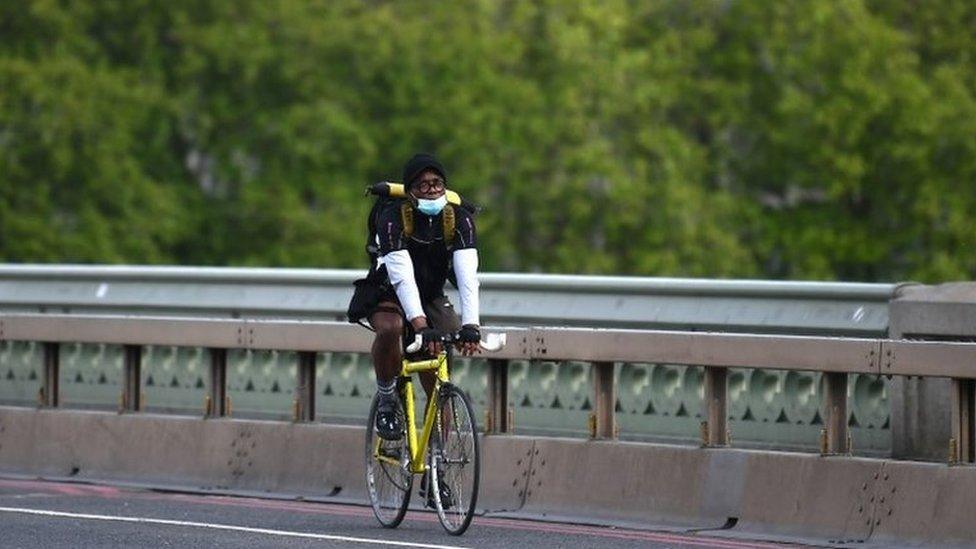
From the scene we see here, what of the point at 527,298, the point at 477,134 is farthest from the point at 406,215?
the point at 477,134

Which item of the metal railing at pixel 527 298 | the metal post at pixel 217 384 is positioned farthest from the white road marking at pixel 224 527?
the metal railing at pixel 527 298

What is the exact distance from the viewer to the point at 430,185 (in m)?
13.3

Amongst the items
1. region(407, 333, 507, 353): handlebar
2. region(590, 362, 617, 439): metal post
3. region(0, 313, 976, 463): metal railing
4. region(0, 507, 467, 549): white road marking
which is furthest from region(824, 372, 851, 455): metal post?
region(0, 507, 467, 549): white road marking

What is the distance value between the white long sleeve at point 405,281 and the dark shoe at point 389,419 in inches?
26.7

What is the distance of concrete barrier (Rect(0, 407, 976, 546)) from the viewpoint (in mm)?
13062

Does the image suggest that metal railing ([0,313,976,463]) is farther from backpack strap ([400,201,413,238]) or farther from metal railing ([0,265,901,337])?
metal railing ([0,265,901,337])

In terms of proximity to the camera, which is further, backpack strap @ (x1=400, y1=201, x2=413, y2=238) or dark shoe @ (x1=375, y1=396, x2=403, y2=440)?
dark shoe @ (x1=375, y1=396, x2=403, y2=440)

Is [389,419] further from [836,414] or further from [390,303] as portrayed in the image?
[836,414]

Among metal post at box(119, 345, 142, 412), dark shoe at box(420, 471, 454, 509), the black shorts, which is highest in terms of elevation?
the black shorts

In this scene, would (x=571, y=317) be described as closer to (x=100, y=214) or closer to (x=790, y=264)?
(x=100, y=214)

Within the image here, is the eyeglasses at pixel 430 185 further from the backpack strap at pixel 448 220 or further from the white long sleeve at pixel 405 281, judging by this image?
the white long sleeve at pixel 405 281

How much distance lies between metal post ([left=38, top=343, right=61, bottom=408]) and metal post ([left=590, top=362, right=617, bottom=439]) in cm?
449

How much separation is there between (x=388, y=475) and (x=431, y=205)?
1.44 meters

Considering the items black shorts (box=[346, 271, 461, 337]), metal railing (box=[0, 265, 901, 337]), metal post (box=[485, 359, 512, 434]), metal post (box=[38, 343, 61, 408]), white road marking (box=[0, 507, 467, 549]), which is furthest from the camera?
metal post (box=[38, 343, 61, 408])
